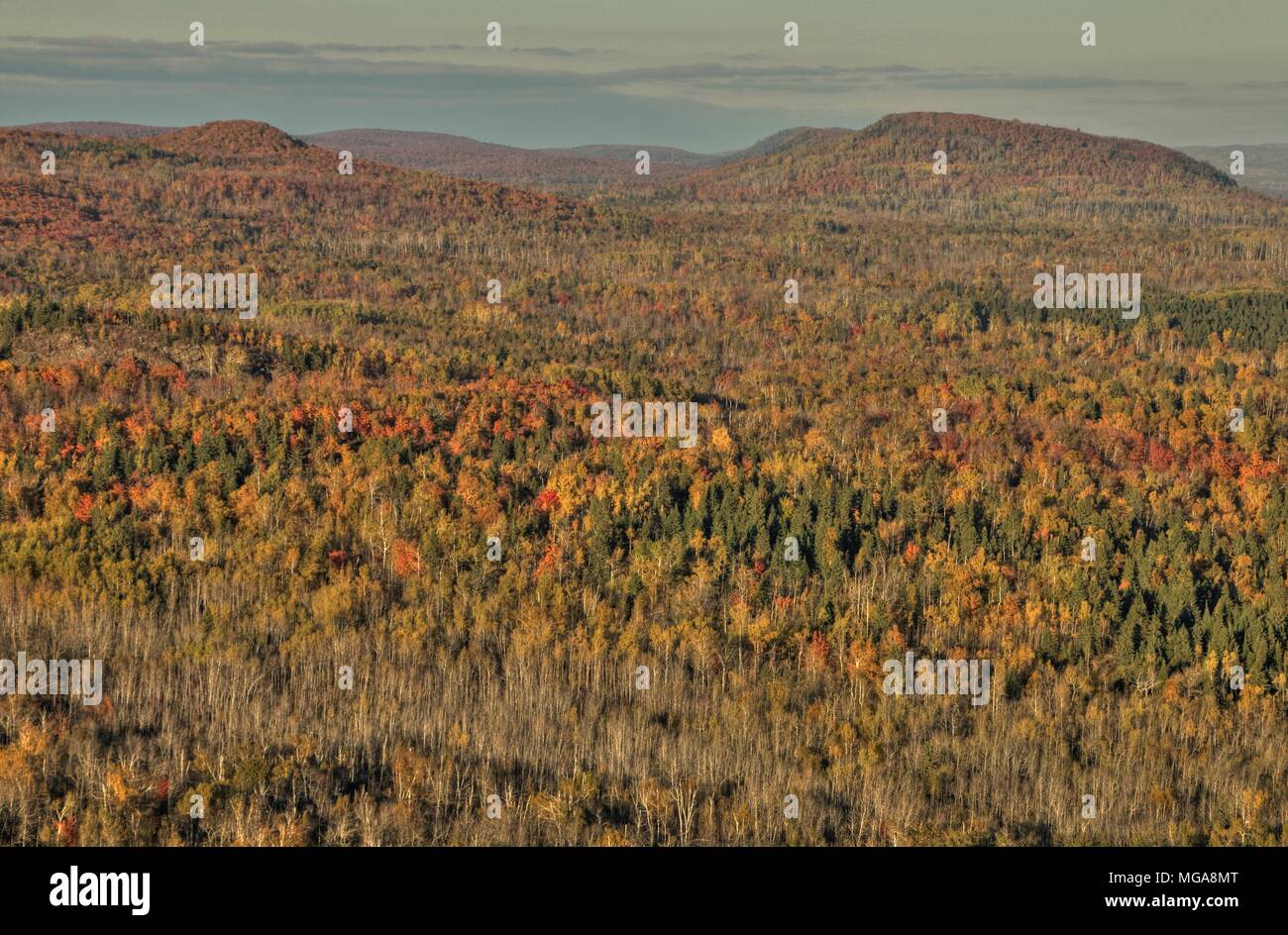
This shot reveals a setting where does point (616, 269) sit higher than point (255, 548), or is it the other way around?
point (616, 269)

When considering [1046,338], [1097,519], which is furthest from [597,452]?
[1046,338]

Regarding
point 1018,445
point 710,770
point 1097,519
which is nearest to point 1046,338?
point 1018,445

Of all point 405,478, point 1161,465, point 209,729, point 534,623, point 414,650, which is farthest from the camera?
point 1161,465

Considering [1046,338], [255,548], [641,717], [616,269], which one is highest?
[616,269]

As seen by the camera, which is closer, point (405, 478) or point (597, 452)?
point (405, 478)

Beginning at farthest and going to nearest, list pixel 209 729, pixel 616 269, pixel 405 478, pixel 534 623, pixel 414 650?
pixel 616 269 < pixel 405 478 < pixel 534 623 < pixel 414 650 < pixel 209 729

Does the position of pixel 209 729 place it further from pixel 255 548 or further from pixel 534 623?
pixel 255 548

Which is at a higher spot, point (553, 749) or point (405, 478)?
point (405, 478)

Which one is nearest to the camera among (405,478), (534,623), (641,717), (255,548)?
(641,717)

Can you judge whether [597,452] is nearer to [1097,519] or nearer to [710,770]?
[1097,519]
